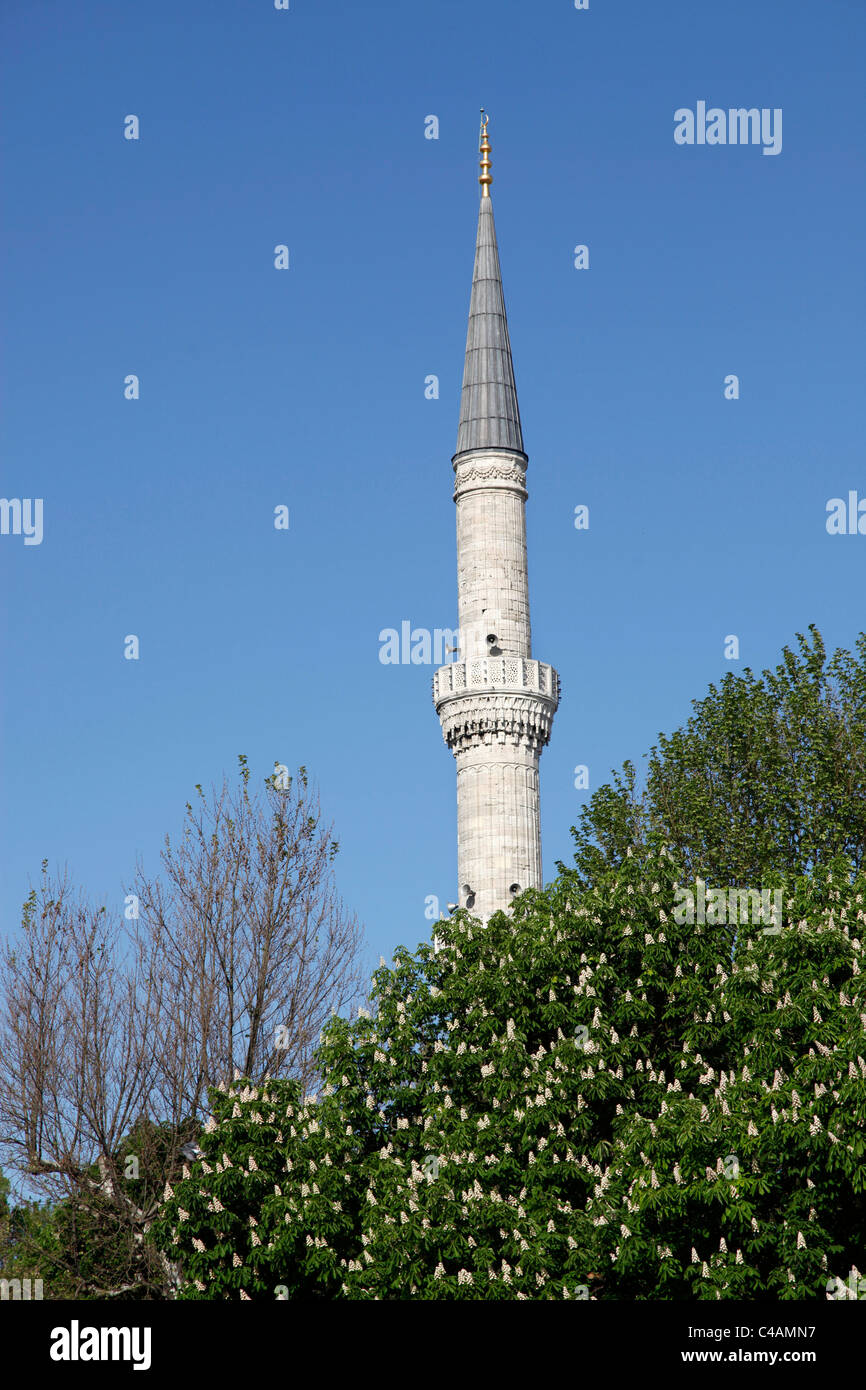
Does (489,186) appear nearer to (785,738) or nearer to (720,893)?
(785,738)

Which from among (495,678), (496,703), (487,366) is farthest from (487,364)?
(496,703)

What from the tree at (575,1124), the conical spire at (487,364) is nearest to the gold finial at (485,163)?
the conical spire at (487,364)

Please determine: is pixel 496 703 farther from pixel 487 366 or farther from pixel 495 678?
pixel 487 366

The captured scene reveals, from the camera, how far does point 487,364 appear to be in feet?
165

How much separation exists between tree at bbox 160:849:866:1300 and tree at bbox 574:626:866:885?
8739mm

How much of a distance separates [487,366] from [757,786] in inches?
577

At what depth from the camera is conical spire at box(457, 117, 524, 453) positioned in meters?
49.0

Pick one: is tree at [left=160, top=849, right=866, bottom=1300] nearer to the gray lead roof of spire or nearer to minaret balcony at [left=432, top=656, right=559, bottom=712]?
minaret balcony at [left=432, top=656, right=559, bottom=712]

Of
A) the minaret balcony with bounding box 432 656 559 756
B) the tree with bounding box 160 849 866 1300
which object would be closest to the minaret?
the minaret balcony with bounding box 432 656 559 756
